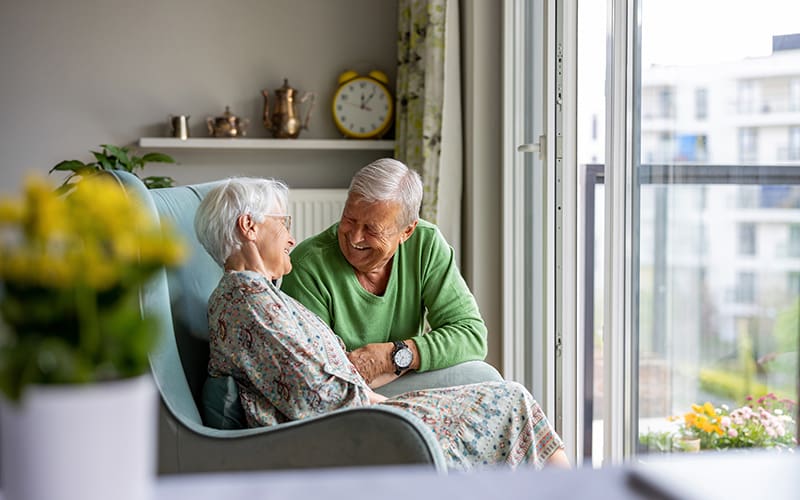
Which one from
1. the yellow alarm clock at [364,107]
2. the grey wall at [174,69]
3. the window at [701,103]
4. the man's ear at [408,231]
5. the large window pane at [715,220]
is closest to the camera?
the large window pane at [715,220]

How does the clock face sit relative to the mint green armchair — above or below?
above

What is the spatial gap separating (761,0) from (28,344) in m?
1.76

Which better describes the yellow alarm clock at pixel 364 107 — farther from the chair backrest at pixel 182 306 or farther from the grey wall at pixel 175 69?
the chair backrest at pixel 182 306

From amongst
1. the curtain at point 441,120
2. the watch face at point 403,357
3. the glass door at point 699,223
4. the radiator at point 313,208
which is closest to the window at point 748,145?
the glass door at point 699,223

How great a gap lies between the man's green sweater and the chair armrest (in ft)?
2.22

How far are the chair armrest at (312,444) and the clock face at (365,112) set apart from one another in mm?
2913

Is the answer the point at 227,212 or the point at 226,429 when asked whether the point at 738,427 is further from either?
the point at 227,212

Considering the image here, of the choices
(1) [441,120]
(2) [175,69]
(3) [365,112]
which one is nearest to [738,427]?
(1) [441,120]

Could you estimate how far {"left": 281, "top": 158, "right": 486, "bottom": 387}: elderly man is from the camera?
7.27ft

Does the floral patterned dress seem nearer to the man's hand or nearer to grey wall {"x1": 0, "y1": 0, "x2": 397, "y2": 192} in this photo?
the man's hand

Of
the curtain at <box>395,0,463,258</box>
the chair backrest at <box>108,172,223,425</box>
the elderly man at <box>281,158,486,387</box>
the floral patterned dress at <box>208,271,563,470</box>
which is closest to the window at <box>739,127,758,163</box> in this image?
the floral patterned dress at <box>208,271,563,470</box>

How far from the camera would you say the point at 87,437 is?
1.70 feet

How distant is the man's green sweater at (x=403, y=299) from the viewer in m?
2.26

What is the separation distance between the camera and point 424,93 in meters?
3.76
